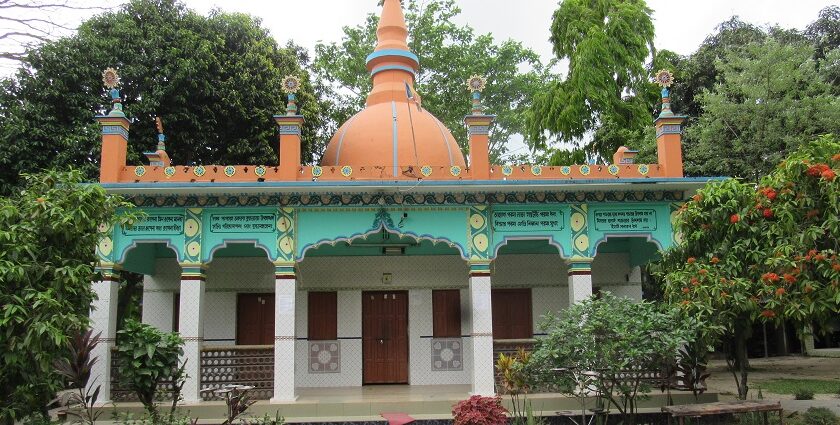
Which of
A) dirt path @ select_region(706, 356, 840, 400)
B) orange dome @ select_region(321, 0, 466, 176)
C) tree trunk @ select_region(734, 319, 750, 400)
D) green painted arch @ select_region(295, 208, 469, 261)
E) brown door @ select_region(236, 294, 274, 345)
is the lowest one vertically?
dirt path @ select_region(706, 356, 840, 400)

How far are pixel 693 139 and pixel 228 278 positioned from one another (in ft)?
40.2

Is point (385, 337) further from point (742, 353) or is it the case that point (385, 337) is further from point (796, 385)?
point (796, 385)

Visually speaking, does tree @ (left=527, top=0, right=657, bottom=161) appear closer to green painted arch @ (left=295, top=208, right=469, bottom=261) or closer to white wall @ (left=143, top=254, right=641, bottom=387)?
white wall @ (left=143, top=254, right=641, bottom=387)

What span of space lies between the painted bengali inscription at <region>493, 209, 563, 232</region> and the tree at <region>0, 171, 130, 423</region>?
5.49m

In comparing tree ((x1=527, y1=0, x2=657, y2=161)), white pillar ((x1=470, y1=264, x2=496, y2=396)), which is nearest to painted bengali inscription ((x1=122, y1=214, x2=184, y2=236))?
white pillar ((x1=470, y1=264, x2=496, y2=396))

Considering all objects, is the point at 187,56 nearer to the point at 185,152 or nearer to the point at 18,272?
the point at 185,152

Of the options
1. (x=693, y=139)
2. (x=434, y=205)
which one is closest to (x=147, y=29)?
(x=434, y=205)

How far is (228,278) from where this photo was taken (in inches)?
511

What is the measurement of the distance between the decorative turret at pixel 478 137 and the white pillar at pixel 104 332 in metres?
5.72

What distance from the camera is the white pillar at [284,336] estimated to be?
10.2m

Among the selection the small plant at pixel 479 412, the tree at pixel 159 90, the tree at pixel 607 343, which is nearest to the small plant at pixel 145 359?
the small plant at pixel 479 412

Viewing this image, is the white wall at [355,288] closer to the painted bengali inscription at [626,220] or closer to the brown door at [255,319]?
the brown door at [255,319]

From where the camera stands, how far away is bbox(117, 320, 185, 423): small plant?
863cm

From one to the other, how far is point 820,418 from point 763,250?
91.1 inches
